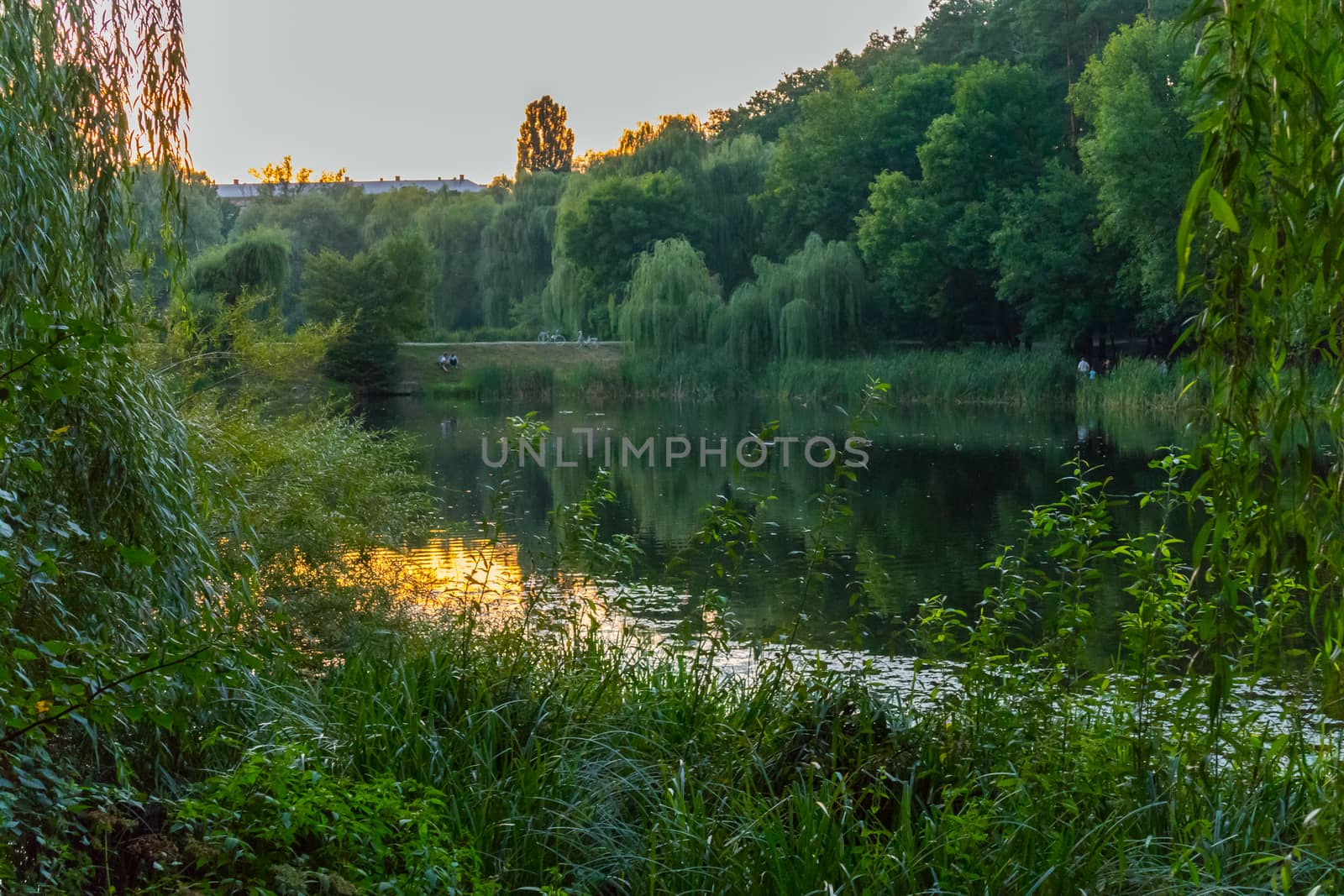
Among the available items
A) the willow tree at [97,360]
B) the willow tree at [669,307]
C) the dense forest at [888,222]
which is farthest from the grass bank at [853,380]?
the willow tree at [97,360]

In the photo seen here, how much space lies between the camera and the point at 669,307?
117ft

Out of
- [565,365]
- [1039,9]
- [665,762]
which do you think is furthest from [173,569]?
[1039,9]

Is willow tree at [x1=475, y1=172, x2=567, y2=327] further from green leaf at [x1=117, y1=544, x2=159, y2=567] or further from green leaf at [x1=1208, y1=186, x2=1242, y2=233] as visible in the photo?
green leaf at [x1=1208, y1=186, x2=1242, y2=233]

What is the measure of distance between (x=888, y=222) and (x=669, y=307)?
22.4ft

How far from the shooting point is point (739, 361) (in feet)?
116

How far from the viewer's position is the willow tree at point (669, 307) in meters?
35.9

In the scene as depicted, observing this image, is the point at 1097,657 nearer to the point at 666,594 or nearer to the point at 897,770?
the point at 666,594

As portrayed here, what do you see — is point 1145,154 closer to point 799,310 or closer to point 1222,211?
point 799,310

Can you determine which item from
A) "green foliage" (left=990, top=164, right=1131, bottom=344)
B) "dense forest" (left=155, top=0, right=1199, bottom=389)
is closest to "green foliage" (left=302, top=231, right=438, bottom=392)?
"dense forest" (left=155, top=0, right=1199, bottom=389)

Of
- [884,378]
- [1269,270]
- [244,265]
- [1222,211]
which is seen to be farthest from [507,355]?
[1222,211]

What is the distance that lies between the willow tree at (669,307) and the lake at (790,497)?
402cm

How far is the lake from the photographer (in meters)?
9.35

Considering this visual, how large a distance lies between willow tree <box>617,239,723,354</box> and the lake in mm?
4023

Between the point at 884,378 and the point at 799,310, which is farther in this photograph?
the point at 799,310
